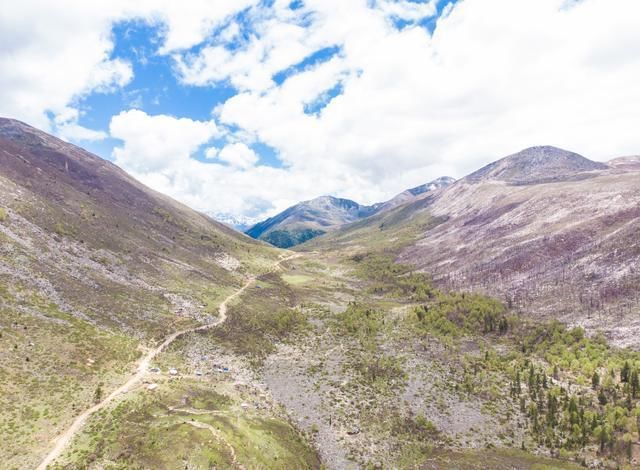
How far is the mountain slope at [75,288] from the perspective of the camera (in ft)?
163

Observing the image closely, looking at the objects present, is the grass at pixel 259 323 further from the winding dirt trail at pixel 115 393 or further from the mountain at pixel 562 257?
the mountain at pixel 562 257

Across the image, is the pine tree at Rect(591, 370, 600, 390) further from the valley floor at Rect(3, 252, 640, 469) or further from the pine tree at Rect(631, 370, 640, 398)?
the pine tree at Rect(631, 370, 640, 398)

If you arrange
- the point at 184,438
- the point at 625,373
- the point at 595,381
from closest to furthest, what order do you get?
the point at 184,438
the point at 625,373
the point at 595,381

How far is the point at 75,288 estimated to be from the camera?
8188cm

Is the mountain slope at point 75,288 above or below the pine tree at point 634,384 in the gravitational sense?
above

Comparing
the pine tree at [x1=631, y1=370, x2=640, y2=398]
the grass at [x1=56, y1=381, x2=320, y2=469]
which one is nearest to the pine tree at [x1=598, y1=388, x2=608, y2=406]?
the pine tree at [x1=631, y1=370, x2=640, y2=398]

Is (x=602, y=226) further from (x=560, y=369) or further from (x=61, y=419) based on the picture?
(x=61, y=419)

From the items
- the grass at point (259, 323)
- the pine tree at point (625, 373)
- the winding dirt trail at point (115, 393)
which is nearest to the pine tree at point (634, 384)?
the pine tree at point (625, 373)

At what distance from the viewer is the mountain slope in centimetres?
4978

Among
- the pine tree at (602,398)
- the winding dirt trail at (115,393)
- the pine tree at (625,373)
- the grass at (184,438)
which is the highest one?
the winding dirt trail at (115,393)

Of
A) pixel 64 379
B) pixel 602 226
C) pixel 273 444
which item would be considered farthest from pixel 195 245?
pixel 602 226


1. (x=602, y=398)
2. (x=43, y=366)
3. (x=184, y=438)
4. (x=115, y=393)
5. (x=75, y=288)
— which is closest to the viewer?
(x=184, y=438)

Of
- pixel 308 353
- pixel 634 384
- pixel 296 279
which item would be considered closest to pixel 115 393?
pixel 308 353

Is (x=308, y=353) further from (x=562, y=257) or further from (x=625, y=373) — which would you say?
(x=562, y=257)
